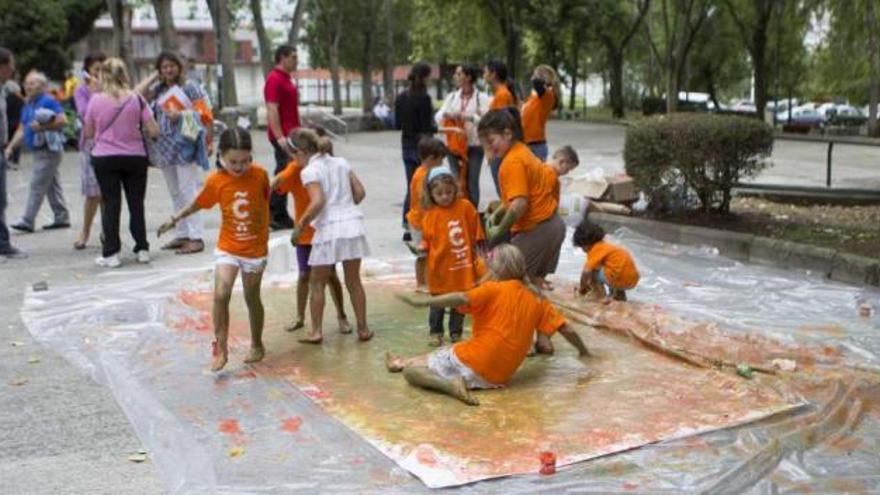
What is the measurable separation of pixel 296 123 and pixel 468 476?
6.31m

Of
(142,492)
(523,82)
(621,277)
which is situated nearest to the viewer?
(142,492)

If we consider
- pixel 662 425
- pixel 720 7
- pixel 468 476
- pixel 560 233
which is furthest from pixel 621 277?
pixel 720 7

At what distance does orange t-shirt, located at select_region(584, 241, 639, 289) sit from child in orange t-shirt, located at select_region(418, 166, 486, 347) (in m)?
1.48

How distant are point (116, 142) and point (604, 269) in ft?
14.5

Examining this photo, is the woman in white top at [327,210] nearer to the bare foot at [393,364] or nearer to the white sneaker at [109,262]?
the bare foot at [393,364]

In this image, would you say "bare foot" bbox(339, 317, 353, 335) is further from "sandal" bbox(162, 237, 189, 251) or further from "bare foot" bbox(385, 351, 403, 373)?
"sandal" bbox(162, 237, 189, 251)

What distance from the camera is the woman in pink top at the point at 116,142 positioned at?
895cm

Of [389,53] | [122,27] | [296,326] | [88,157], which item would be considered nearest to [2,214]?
[88,157]

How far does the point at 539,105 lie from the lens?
9680 mm

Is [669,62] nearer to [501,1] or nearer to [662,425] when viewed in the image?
[501,1]

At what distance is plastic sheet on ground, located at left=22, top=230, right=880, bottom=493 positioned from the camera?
426 centimetres

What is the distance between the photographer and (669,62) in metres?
34.8

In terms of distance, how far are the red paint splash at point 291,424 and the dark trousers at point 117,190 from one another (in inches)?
184

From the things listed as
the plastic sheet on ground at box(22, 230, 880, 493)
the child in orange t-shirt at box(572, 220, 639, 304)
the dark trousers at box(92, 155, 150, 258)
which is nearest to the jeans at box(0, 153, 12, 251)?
the dark trousers at box(92, 155, 150, 258)
